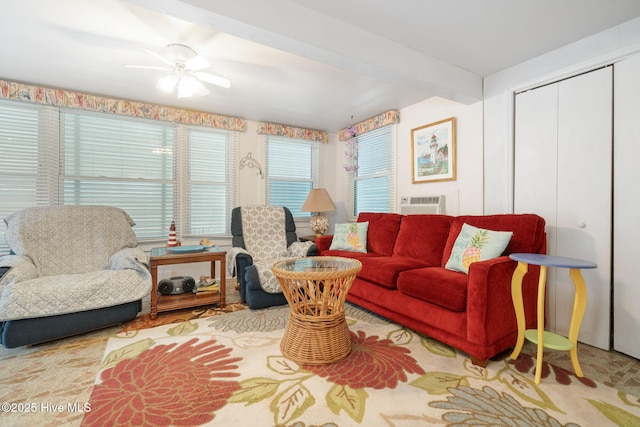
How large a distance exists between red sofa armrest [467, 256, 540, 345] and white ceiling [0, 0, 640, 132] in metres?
1.63

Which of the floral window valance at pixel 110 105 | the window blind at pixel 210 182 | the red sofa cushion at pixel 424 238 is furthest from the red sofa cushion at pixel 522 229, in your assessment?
the floral window valance at pixel 110 105

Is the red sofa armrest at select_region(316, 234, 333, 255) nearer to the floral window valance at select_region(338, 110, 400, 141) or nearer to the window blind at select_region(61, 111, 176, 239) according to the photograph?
the floral window valance at select_region(338, 110, 400, 141)

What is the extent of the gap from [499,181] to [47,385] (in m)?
3.63

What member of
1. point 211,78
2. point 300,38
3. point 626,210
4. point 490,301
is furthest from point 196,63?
point 626,210

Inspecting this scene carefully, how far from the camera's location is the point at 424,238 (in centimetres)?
273

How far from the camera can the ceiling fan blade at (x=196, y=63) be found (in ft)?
7.25

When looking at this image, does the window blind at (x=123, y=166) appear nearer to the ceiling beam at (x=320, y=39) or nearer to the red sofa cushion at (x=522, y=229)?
the ceiling beam at (x=320, y=39)

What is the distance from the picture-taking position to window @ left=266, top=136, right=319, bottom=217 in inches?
171

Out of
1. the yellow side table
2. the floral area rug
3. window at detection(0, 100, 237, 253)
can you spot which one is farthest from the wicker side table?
window at detection(0, 100, 237, 253)

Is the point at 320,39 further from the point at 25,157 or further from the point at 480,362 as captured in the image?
the point at 25,157

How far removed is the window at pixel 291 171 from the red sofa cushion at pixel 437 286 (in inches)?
104

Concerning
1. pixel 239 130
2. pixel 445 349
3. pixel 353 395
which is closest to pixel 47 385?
pixel 353 395

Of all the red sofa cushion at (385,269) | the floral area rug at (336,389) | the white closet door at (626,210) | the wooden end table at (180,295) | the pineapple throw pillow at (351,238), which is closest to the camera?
the floral area rug at (336,389)

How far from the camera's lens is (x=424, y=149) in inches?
134
